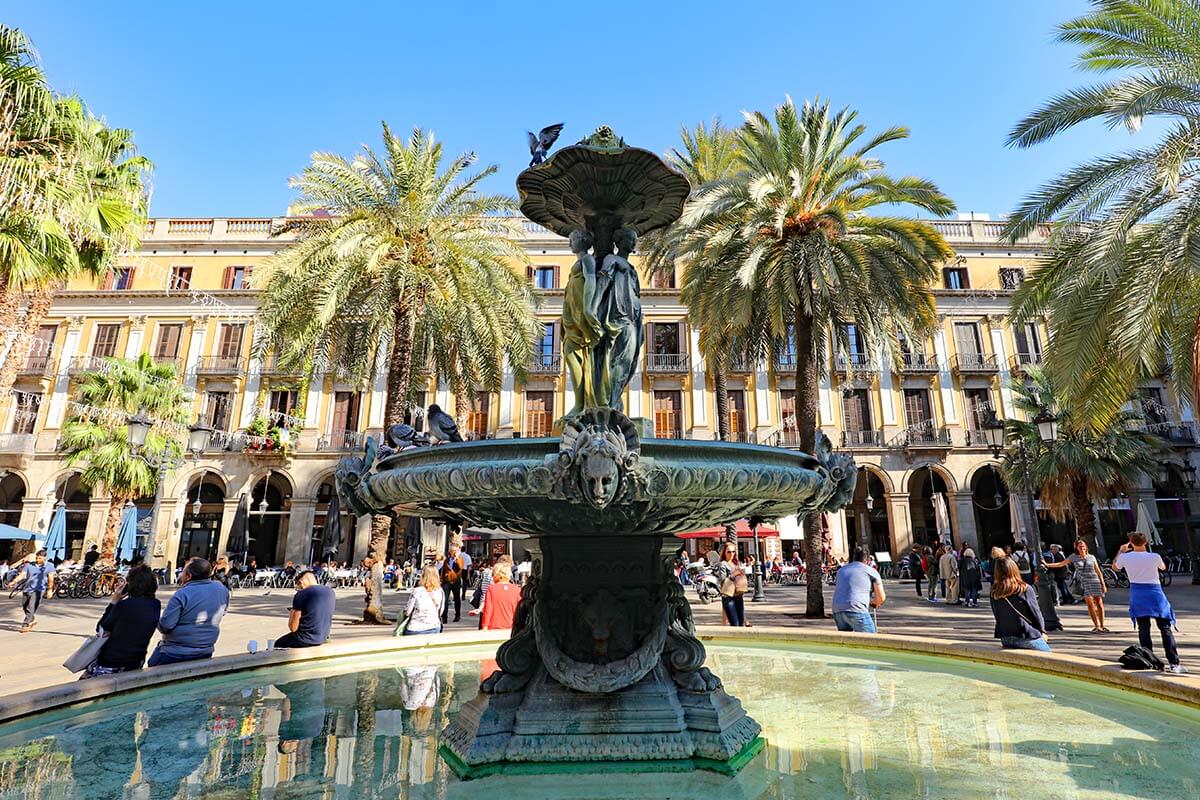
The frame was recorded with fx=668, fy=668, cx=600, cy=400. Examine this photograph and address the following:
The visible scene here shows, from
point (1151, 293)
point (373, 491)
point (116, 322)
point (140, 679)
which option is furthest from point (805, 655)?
point (116, 322)

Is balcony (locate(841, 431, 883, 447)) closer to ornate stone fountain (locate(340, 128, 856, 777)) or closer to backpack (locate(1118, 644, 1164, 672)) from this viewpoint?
backpack (locate(1118, 644, 1164, 672))

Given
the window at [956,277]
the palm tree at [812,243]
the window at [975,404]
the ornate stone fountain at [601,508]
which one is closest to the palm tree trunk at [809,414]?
the palm tree at [812,243]

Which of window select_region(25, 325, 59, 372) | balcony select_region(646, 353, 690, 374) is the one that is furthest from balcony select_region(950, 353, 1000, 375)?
window select_region(25, 325, 59, 372)

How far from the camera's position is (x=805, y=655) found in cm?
614

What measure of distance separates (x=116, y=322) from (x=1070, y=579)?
4018cm

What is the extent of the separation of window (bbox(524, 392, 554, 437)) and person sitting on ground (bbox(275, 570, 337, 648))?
25440mm

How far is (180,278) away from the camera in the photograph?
33656mm

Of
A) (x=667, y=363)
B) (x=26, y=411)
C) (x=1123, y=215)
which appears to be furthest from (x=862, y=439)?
(x=26, y=411)

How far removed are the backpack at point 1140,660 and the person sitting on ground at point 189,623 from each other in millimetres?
6564

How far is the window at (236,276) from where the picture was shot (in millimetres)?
33469

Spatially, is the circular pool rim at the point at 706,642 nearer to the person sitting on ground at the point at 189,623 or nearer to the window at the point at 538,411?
→ the person sitting on ground at the point at 189,623

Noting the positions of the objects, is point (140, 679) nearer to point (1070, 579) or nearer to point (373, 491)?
point (373, 491)

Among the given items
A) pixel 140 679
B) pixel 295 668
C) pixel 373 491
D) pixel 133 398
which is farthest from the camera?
pixel 133 398

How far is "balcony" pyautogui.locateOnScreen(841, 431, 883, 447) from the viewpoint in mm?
30984
